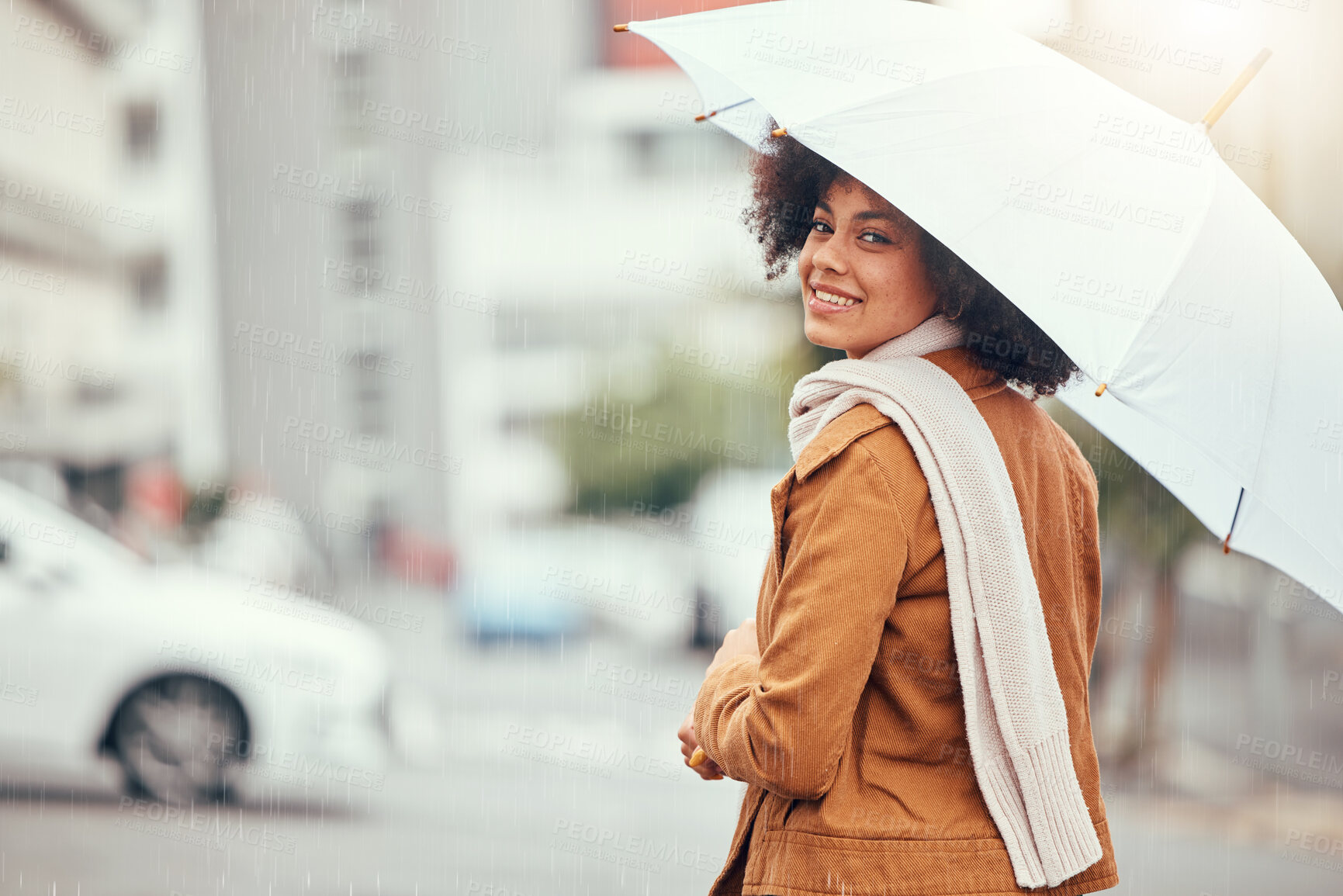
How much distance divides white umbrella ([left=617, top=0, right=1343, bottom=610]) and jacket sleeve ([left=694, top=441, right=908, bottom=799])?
14.3 inches

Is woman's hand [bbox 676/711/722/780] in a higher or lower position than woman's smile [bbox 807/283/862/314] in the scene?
lower

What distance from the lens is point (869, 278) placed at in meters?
1.83

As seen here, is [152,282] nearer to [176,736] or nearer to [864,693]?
→ [176,736]

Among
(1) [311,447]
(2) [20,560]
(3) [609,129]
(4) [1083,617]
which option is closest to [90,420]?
(1) [311,447]

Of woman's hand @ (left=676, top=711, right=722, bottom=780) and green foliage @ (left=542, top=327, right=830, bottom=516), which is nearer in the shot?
woman's hand @ (left=676, top=711, right=722, bottom=780)

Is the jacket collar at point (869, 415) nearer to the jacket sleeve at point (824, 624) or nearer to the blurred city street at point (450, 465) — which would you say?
the jacket sleeve at point (824, 624)

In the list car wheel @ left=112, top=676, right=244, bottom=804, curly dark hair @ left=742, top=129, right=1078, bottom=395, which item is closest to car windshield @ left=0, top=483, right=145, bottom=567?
car wheel @ left=112, top=676, right=244, bottom=804

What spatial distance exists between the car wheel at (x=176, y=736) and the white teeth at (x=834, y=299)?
5.07m

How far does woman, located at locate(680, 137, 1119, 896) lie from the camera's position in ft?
5.26

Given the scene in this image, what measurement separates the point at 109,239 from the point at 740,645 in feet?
131

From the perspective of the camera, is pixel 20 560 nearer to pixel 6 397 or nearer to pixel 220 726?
pixel 220 726

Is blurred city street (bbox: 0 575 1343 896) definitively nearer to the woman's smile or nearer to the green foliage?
the woman's smile

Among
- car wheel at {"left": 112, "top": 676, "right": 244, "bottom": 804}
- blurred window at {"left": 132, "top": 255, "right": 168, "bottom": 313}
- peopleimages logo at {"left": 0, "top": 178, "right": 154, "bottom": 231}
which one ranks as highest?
car wheel at {"left": 112, "top": 676, "right": 244, "bottom": 804}

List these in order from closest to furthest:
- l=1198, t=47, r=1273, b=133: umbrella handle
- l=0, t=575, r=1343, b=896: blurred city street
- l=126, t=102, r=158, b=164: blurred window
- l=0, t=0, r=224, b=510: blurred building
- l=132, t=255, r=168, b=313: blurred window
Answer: l=1198, t=47, r=1273, b=133: umbrella handle < l=0, t=575, r=1343, b=896: blurred city street < l=0, t=0, r=224, b=510: blurred building < l=132, t=255, r=168, b=313: blurred window < l=126, t=102, r=158, b=164: blurred window
